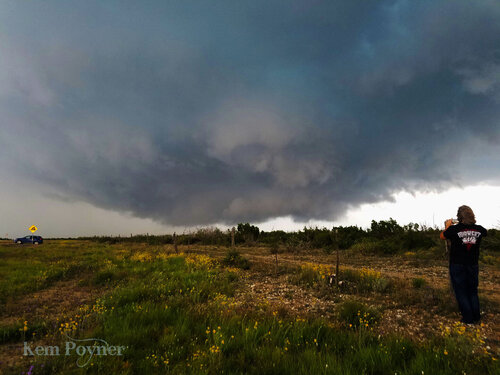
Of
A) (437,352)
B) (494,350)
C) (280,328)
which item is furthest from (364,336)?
(494,350)

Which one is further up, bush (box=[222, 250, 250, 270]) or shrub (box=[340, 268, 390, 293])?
shrub (box=[340, 268, 390, 293])

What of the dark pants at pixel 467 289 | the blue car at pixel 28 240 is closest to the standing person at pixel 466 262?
the dark pants at pixel 467 289

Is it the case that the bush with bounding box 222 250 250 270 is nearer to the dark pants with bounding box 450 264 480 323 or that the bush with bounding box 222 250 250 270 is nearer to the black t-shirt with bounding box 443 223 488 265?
the dark pants with bounding box 450 264 480 323

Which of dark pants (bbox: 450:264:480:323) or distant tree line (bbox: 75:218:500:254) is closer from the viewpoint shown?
dark pants (bbox: 450:264:480:323)

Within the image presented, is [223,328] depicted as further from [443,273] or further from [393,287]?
[443,273]

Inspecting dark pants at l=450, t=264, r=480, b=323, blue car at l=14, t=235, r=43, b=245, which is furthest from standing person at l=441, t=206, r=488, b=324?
blue car at l=14, t=235, r=43, b=245

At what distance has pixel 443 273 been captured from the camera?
1209cm

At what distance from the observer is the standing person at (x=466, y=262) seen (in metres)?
6.11

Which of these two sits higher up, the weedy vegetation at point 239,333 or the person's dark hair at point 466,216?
the person's dark hair at point 466,216

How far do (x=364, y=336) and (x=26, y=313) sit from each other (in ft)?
32.8

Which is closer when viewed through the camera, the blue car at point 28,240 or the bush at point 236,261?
the bush at point 236,261

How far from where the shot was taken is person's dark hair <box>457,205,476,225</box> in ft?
20.6

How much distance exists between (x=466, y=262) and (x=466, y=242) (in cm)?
53

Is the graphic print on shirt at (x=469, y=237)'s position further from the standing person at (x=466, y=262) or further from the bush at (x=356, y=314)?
the bush at (x=356, y=314)
